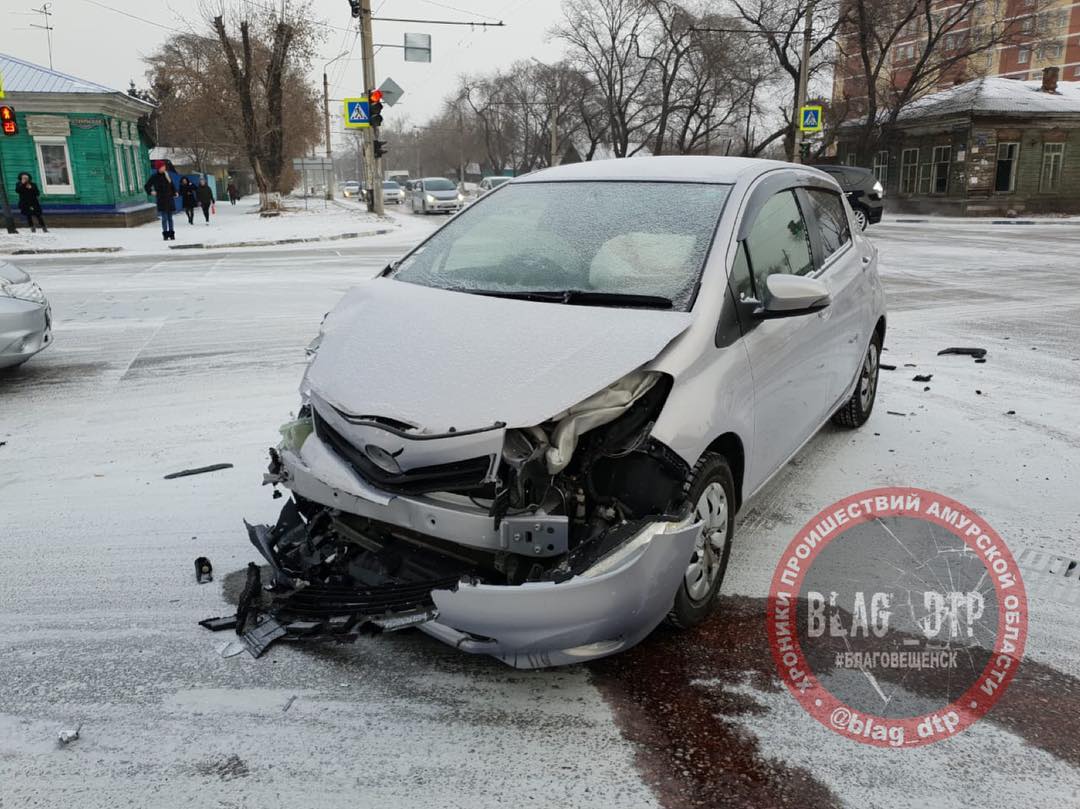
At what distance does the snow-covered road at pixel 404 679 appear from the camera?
8.25 feet

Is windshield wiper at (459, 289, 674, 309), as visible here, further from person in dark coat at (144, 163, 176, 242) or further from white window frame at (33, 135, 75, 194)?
white window frame at (33, 135, 75, 194)

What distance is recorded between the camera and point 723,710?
2.85 metres

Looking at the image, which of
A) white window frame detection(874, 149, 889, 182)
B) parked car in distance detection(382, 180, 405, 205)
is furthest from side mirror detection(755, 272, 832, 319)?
parked car in distance detection(382, 180, 405, 205)

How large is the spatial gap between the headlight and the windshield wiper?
16.2ft

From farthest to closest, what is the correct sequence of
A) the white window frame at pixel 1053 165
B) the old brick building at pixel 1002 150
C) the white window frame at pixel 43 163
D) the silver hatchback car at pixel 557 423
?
the white window frame at pixel 1053 165 → the old brick building at pixel 1002 150 → the white window frame at pixel 43 163 → the silver hatchback car at pixel 557 423

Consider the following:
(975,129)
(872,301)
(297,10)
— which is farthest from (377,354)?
(975,129)

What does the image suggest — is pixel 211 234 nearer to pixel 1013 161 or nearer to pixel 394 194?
pixel 394 194

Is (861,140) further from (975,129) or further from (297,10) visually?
(297,10)

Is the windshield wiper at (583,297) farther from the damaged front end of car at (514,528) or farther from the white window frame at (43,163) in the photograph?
the white window frame at (43,163)

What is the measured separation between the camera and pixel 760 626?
337cm

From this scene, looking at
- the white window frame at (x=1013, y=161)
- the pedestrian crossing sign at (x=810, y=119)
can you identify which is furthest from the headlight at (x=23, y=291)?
the white window frame at (x=1013, y=161)

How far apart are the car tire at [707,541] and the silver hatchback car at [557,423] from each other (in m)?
0.01

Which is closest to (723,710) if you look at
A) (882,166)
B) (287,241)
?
(287,241)

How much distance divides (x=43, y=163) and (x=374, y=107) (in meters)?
10.5
